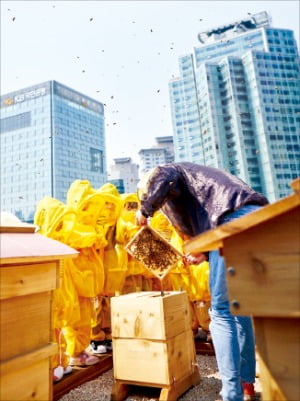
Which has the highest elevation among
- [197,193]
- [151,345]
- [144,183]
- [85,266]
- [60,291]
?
[144,183]

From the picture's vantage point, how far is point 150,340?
8.60 feet

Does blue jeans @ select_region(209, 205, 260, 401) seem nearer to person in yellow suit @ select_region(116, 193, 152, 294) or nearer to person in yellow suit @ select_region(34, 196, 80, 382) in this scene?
person in yellow suit @ select_region(34, 196, 80, 382)

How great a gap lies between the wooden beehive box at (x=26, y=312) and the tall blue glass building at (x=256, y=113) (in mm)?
52726

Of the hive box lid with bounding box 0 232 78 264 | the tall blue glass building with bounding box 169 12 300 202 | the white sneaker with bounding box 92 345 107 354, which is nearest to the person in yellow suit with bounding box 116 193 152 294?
the white sneaker with bounding box 92 345 107 354

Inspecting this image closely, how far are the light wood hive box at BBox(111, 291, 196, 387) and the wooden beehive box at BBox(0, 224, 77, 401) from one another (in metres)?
1.33

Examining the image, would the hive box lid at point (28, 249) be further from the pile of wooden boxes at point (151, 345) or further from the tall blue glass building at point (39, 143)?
the tall blue glass building at point (39, 143)

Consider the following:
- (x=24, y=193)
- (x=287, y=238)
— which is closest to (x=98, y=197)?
(x=287, y=238)

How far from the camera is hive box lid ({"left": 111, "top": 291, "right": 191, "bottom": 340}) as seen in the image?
2.60 meters

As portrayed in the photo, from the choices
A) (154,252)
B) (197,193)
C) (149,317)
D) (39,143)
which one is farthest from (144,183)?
(39,143)

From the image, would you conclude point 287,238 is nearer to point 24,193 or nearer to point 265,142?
point 265,142

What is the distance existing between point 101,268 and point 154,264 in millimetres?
1022

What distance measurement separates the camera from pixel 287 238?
97 cm

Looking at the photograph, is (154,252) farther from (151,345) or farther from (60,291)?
(60,291)

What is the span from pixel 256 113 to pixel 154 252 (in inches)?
2229
